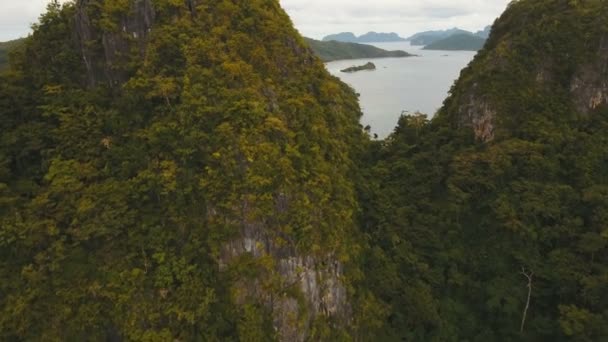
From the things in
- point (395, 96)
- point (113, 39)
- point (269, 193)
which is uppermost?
point (113, 39)

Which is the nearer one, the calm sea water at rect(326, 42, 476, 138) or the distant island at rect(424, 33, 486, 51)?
the calm sea water at rect(326, 42, 476, 138)

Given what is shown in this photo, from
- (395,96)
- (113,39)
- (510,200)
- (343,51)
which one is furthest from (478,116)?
(343,51)

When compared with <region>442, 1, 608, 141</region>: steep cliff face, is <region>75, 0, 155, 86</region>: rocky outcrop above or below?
above

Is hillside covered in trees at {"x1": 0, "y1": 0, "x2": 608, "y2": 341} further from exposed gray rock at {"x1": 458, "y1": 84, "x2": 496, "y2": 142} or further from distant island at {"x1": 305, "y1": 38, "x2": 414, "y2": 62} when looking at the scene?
distant island at {"x1": 305, "y1": 38, "x2": 414, "y2": 62}

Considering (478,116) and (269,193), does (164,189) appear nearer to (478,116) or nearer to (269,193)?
(269,193)

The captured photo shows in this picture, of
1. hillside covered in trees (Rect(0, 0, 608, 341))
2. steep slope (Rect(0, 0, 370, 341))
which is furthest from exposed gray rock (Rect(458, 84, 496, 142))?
steep slope (Rect(0, 0, 370, 341))

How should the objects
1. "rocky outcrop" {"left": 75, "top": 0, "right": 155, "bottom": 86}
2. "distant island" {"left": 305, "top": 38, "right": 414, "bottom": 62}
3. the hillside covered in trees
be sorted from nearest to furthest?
1. the hillside covered in trees
2. "rocky outcrop" {"left": 75, "top": 0, "right": 155, "bottom": 86}
3. "distant island" {"left": 305, "top": 38, "right": 414, "bottom": 62}

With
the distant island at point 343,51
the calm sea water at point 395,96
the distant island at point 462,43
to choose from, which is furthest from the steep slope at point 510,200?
the distant island at point 462,43
